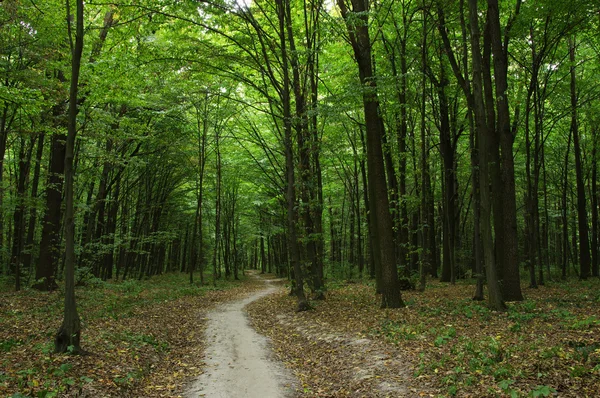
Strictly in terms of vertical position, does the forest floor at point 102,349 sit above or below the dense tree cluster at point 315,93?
below

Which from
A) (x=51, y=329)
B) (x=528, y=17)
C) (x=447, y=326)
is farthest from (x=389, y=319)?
(x=528, y=17)

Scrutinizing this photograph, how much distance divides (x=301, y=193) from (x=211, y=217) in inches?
1070

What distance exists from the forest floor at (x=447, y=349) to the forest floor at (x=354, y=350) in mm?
22

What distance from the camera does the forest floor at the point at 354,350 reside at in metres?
5.42

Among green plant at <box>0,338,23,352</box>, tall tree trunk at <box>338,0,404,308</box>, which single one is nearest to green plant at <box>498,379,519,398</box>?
tall tree trunk at <box>338,0,404,308</box>

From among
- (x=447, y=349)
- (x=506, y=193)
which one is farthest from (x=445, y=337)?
(x=506, y=193)

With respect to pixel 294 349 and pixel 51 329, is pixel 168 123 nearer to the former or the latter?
pixel 51 329

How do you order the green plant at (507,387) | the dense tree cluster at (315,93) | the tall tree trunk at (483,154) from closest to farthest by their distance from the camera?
the green plant at (507,387), the tall tree trunk at (483,154), the dense tree cluster at (315,93)

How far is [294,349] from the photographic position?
9391 mm

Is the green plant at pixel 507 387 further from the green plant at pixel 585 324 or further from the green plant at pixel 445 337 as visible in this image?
the green plant at pixel 585 324

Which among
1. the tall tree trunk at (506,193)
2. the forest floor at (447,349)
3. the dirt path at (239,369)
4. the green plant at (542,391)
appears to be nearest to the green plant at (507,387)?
the forest floor at (447,349)

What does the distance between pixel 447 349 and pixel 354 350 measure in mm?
2018

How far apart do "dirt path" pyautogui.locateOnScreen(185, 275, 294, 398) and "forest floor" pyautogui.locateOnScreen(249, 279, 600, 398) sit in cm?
43

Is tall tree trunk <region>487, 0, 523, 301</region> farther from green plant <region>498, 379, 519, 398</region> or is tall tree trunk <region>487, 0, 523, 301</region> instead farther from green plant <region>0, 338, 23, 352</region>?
green plant <region>0, 338, 23, 352</region>
